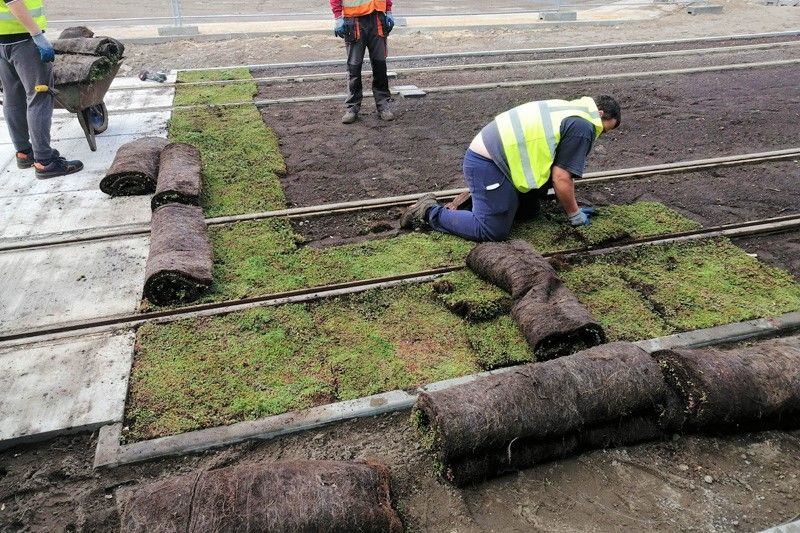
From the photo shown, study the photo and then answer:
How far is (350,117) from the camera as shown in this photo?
29.8 ft

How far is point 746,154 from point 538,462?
5.98 metres

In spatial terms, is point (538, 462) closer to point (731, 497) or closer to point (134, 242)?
point (731, 497)

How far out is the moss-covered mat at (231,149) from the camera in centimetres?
660

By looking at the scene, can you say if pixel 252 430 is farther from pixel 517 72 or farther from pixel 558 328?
pixel 517 72

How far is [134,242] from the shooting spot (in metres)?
5.81

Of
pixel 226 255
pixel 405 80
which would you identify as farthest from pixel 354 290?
pixel 405 80

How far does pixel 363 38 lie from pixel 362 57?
0.26 m

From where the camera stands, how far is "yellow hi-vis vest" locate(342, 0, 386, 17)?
8.64 metres

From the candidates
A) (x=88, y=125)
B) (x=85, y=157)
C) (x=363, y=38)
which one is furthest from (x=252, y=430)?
(x=363, y=38)

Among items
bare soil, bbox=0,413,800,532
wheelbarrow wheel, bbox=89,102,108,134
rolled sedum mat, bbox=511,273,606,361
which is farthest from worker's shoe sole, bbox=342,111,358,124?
bare soil, bbox=0,413,800,532

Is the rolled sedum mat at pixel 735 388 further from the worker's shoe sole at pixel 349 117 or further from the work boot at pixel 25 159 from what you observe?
the work boot at pixel 25 159

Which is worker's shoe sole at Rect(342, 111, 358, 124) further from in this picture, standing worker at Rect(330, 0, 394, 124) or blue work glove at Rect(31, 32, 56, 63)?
blue work glove at Rect(31, 32, 56, 63)

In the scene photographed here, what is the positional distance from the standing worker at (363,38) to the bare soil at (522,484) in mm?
6301

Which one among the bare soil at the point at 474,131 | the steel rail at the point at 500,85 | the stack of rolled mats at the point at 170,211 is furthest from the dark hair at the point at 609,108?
the steel rail at the point at 500,85
